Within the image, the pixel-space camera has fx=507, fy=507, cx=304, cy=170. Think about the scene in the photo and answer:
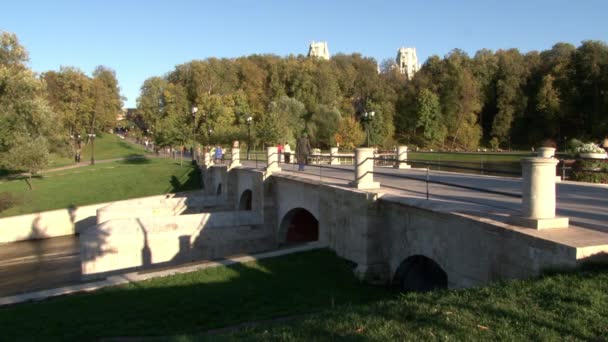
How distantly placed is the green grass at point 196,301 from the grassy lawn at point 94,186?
769 inches

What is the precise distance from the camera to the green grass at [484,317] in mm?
4781

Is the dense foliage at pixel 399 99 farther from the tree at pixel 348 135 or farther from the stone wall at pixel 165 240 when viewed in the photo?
the stone wall at pixel 165 240

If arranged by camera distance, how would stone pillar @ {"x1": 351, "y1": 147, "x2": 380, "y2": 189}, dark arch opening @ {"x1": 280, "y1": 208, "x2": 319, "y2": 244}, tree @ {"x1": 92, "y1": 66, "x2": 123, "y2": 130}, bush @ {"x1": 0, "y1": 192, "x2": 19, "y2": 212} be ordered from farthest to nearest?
tree @ {"x1": 92, "y1": 66, "x2": 123, "y2": 130} → bush @ {"x1": 0, "y1": 192, "x2": 19, "y2": 212} → dark arch opening @ {"x1": 280, "y1": 208, "x2": 319, "y2": 244} → stone pillar @ {"x1": 351, "y1": 147, "x2": 380, "y2": 189}

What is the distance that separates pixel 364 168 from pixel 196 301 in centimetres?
506

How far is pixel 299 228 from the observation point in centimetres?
2138

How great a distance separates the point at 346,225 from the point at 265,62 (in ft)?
217

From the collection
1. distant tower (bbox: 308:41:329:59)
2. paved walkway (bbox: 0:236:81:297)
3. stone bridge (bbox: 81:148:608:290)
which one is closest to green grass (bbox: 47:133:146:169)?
paved walkway (bbox: 0:236:81:297)

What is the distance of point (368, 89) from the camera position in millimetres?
74000

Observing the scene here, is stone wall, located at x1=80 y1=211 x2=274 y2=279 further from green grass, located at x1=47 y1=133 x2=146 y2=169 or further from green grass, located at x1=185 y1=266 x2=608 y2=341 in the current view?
green grass, located at x1=47 y1=133 x2=146 y2=169

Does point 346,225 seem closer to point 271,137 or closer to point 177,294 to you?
point 177,294

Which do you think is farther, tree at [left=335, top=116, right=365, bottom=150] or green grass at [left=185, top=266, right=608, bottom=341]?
tree at [left=335, top=116, right=365, bottom=150]

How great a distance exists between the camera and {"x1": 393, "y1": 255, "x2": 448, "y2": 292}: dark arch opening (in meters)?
11.1

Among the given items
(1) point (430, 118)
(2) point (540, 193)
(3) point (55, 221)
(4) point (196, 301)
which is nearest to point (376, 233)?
(4) point (196, 301)

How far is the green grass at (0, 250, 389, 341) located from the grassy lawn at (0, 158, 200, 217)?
769 inches
